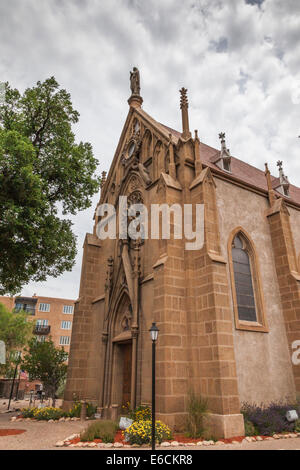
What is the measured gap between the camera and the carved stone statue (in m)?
20.5

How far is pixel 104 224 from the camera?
1841 cm

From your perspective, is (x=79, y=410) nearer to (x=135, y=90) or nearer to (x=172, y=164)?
(x=172, y=164)

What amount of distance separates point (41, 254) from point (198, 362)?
8.63m

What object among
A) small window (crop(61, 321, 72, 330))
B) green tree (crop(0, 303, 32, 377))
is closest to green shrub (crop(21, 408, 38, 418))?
green tree (crop(0, 303, 32, 377))

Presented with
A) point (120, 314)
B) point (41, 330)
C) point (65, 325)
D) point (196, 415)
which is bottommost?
point (196, 415)

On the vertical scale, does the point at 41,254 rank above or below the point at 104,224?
below

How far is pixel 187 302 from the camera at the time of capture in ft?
35.8

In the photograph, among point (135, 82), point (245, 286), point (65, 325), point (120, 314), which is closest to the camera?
point (245, 286)

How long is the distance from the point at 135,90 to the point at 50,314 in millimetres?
41286

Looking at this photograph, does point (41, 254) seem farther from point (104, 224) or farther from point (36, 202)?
point (104, 224)

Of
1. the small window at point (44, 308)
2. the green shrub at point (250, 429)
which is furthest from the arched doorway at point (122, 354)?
the small window at point (44, 308)

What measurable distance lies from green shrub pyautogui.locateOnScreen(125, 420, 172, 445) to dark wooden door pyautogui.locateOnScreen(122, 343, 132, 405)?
4368mm

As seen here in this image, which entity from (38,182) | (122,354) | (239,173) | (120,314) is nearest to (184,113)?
(239,173)
